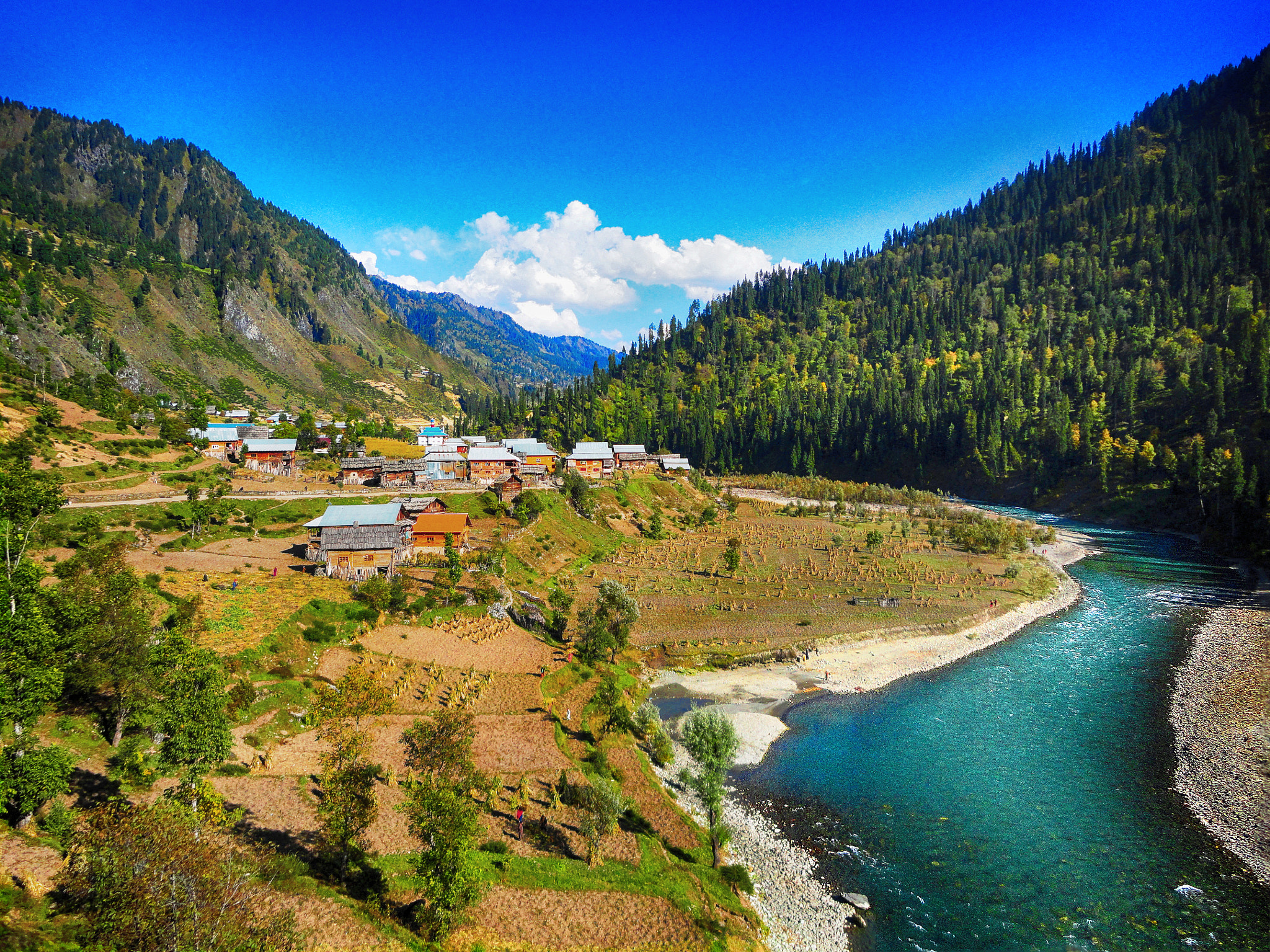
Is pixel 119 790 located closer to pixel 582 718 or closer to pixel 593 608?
pixel 582 718

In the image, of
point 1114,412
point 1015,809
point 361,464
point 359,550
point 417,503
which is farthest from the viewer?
point 1114,412

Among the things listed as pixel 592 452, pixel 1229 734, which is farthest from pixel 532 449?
pixel 1229 734

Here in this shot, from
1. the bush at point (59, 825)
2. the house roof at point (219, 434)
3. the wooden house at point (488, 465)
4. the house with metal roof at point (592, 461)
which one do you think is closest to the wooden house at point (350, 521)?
the bush at point (59, 825)

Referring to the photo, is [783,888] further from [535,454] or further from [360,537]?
[535,454]

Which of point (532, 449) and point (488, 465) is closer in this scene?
point (488, 465)

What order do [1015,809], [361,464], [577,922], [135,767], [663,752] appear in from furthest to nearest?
1. [361,464]
2. [663,752]
3. [1015,809]
4. [135,767]
5. [577,922]

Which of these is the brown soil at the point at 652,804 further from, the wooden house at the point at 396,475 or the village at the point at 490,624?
the wooden house at the point at 396,475
